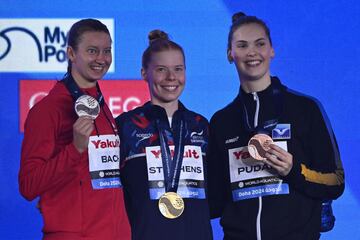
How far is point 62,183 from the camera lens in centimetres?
280

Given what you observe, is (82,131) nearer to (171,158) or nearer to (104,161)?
(104,161)

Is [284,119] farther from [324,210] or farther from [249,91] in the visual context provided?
[324,210]

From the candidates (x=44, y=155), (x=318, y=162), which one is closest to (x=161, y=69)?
(x=44, y=155)

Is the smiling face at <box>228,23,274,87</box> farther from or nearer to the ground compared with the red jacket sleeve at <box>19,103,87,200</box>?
farther from the ground

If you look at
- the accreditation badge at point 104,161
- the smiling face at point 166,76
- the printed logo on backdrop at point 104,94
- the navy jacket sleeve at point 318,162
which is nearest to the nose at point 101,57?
the smiling face at point 166,76

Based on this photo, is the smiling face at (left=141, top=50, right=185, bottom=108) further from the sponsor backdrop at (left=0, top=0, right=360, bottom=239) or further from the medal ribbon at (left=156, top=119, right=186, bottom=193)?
the sponsor backdrop at (left=0, top=0, right=360, bottom=239)

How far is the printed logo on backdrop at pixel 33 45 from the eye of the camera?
13.3 feet

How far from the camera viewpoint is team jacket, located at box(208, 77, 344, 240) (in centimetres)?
284

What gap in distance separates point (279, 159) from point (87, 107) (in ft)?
2.40

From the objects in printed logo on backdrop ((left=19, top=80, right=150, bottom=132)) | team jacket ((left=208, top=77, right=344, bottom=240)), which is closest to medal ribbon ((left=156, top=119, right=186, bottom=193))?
team jacket ((left=208, top=77, right=344, bottom=240))

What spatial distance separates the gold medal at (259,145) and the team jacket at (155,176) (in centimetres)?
27

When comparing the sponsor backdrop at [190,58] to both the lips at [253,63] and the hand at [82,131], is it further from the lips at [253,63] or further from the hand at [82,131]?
the hand at [82,131]

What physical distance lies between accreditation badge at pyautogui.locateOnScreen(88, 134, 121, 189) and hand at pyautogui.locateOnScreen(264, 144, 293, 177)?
23.0 inches

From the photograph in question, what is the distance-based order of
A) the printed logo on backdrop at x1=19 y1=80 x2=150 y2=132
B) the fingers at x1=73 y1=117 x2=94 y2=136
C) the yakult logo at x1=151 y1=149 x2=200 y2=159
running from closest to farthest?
1. the fingers at x1=73 y1=117 x2=94 y2=136
2. the yakult logo at x1=151 y1=149 x2=200 y2=159
3. the printed logo on backdrop at x1=19 y1=80 x2=150 y2=132
